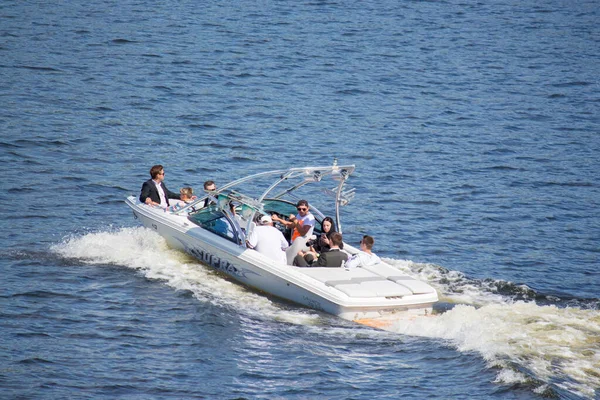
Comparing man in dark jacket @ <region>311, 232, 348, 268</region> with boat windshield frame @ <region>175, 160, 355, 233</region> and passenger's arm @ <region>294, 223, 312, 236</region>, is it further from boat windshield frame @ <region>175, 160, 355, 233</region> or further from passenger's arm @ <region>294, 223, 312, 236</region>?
passenger's arm @ <region>294, 223, 312, 236</region>

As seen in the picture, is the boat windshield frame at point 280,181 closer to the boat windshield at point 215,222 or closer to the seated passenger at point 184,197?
the boat windshield at point 215,222

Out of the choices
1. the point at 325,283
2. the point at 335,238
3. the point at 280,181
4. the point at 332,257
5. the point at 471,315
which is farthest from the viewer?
the point at 280,181

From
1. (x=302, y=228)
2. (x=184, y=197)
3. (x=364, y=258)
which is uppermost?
(x=184, y=197)

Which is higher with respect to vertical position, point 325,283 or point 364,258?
point 364,258

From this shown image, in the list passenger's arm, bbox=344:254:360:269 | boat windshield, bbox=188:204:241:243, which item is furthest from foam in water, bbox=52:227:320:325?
passenger's arm, bbox=344:254:360:269

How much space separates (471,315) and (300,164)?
36.5ft

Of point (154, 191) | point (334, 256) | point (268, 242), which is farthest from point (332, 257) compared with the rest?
point (154, 191)

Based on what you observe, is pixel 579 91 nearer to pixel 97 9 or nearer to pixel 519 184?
pixel 519 184

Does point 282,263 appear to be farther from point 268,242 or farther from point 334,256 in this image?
point 334,256

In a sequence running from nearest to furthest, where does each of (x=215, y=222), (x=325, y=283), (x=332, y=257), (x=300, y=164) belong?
(x=325, y=283), (x=332, y=257), (x=215, y=222), (x=300, y=164)

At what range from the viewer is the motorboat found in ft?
49.9

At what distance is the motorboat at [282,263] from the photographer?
15.2 meters

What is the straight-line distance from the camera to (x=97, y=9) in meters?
39.3

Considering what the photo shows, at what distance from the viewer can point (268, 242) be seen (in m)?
16.6
